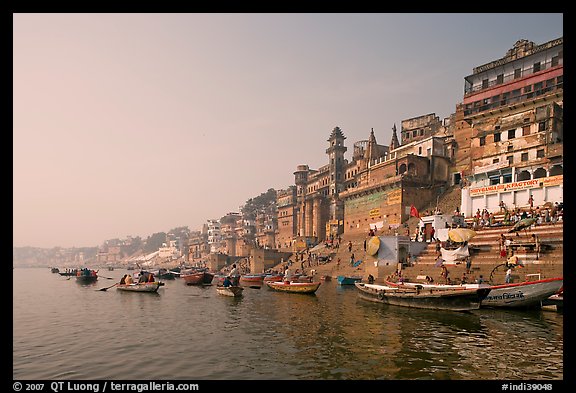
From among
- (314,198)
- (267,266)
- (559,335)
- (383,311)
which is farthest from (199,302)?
(314,198)

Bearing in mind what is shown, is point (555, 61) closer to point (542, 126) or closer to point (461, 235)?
point (542, 126)

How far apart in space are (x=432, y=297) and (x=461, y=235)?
1020cm

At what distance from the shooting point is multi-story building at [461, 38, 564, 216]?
3459 centimetres

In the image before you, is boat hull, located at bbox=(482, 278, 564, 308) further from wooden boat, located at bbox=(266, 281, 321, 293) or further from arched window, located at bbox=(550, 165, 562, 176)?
arched window, located at bbox=(550, 165, 562, 176)

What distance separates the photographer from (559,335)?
1473 cm

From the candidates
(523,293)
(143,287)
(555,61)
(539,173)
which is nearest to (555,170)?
(539,173)

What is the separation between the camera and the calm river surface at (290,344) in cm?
1119

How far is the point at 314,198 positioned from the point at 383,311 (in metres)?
48.4

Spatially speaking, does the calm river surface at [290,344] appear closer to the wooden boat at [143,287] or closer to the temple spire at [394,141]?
the wooden boat at [143,287]

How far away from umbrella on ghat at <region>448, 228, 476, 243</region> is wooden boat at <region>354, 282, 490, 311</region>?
26.8ft

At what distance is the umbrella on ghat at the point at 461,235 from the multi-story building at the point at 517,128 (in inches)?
322

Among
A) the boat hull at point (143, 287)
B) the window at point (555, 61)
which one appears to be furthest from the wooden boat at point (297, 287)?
the window at point (555, 61)
